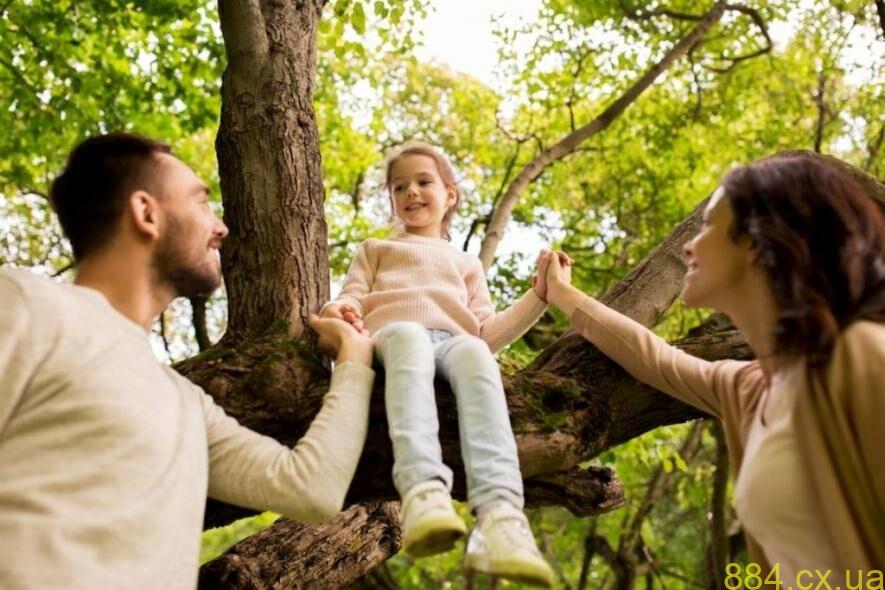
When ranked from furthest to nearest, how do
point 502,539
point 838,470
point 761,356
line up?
point 761,356 < point 502,539 < point 838,470

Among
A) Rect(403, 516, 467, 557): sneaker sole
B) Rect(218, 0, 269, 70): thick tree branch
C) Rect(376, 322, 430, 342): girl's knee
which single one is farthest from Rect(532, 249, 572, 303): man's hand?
Rect(218, 0, 269, 70): thick tree branch

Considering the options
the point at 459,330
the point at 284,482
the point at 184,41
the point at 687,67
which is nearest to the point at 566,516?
the point at 687,67

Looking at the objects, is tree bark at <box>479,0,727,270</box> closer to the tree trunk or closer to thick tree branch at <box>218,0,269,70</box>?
the tree trunk

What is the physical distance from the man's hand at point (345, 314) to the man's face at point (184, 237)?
0.56 metres

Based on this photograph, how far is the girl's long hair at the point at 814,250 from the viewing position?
2.07m

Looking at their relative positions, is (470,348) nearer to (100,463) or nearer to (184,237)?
(184,237)

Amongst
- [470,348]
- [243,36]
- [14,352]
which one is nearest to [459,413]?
[470,348]

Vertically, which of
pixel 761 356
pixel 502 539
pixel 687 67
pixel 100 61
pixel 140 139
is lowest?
pixel 502 539

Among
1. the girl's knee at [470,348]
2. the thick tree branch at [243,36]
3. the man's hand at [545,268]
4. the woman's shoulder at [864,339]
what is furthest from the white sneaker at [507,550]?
the thick tree branch at [243,36]

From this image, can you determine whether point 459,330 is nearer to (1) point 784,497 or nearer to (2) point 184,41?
(1) point 784,497

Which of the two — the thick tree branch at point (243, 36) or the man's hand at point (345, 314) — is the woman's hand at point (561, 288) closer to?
the man's hand at point (345, 314)

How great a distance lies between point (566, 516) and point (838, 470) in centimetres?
1205

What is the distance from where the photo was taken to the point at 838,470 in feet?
6.57

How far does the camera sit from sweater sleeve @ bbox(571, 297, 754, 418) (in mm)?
2684
